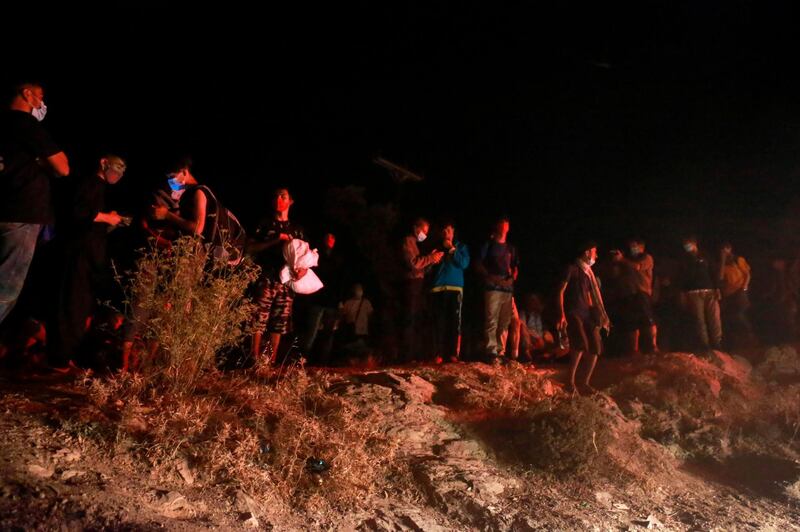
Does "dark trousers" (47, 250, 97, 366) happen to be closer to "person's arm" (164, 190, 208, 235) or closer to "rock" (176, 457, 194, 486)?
"person's arm" (164, 190, 208, 235)

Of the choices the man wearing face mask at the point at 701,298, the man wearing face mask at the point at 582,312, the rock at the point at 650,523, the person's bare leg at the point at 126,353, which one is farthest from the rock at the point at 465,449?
the man wearing face mask at the point at 701,298

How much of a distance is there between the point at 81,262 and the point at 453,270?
4.28 meters

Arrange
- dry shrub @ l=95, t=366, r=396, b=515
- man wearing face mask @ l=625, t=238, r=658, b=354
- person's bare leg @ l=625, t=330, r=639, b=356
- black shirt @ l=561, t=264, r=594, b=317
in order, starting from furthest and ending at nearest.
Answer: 1. person's bare leg @ l=625, t=330, r=639, b=356
2. man wearing face mask @ l=625, t=238, r=658, b=354
3. black shirt @ l=561, t=264, r=594, b=317
4. dry shrub @ l=95, t=366, r=396, b=515

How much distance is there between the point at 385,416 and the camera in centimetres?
457

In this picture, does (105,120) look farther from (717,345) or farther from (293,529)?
(717,345)

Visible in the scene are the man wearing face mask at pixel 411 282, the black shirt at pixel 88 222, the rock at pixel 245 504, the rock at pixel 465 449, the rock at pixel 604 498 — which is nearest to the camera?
the rock at pixel 245 504

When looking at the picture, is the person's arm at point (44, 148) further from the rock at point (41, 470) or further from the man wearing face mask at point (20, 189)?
the rock at point (41, 470)

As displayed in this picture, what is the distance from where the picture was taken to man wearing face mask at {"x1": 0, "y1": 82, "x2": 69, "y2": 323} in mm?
3648

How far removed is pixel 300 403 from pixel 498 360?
3.15 metres

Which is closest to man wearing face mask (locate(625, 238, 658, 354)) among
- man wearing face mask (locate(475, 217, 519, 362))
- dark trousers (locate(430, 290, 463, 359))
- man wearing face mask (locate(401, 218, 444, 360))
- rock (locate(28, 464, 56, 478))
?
man wearing face mask (locate(475, 217, 519, 362))

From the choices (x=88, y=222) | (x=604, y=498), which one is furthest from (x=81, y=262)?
(x=604, y=498)

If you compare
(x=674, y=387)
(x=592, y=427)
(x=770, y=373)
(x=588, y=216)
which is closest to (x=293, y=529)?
(x=592, y=427)

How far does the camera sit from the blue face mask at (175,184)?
5.14 meters

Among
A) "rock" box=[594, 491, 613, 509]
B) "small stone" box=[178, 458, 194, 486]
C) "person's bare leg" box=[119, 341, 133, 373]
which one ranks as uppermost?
"person's bare leg" box=[119, 341, 133, 373]
